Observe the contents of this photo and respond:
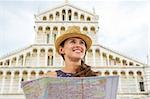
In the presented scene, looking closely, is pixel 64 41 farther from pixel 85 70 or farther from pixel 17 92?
pixel 17 92

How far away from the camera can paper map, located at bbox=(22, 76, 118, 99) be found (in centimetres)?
196

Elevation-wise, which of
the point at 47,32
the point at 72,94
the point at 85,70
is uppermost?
the point at 47,32

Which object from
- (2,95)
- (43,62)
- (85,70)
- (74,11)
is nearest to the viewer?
(85,70)

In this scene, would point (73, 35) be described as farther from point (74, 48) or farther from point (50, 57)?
point (50, 57)

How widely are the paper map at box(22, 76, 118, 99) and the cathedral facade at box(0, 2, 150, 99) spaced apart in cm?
1750

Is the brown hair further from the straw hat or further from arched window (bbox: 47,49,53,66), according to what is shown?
arched window (bbox: 47,49,53,66)

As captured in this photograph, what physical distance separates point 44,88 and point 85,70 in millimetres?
370

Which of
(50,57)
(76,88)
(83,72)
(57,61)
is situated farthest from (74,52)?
(50,57)

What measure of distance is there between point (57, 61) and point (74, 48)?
61.2 feet

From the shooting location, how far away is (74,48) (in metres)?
2.26

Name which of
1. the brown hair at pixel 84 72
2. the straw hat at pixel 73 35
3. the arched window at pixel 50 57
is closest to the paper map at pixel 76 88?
the brown hair at pixel 84 72

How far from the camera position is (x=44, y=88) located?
198 centimetres

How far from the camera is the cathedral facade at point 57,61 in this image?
19984mm

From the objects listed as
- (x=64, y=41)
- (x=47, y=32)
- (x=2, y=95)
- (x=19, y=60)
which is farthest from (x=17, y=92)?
(x=64, y=41)
